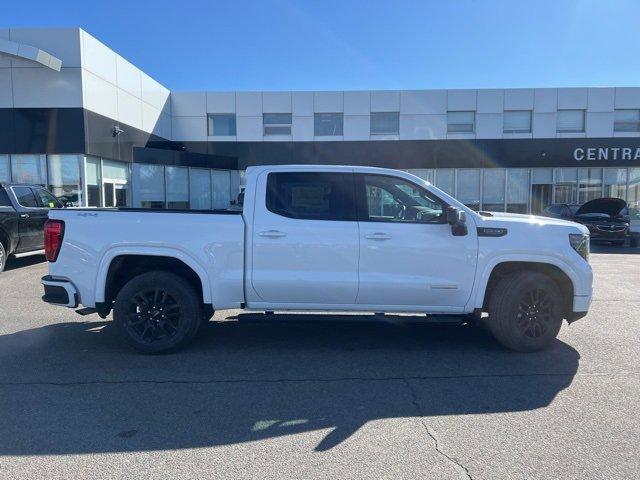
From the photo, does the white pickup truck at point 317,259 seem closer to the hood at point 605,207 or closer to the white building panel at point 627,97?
the hood at point 605,207

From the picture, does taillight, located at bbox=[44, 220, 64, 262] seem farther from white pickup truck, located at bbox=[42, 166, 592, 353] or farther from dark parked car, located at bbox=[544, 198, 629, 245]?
dark parked car, located at bbox=[544, 198, 629, 245]

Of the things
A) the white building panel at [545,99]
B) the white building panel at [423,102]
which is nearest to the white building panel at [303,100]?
the white building panel at [423,102]

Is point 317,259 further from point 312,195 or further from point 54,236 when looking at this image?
point 54,236

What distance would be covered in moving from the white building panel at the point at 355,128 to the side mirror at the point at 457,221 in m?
20.2

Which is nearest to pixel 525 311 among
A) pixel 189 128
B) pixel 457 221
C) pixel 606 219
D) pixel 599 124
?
pixel 457 221

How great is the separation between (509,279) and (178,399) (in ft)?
11.6

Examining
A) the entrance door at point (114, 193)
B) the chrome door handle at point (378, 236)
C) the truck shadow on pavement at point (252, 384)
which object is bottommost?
the truck shadow on pavement at point (252, 384)

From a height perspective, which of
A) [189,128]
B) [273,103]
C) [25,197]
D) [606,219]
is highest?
[273,103]

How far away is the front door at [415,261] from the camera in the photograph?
16.3 feet

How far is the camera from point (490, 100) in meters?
24.2

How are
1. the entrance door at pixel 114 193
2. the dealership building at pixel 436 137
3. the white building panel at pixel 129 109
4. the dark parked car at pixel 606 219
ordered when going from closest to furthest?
the dark parked car at pixel 606 219, the entrance door at pixel 114 193, the white building panel at pixel 129 109, the dealership building at pixel 436 137

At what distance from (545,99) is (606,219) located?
966 cm

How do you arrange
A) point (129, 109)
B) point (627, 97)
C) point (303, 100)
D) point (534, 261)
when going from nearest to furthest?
point (534, 261) < point (129, 109) < point (627, 97) < point (303, 100)

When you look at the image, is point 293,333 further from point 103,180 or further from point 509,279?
point 103,180
